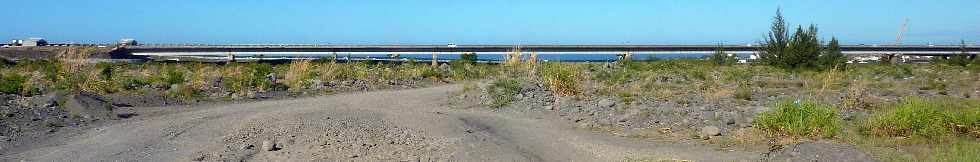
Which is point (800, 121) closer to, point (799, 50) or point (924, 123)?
point (924, 123)

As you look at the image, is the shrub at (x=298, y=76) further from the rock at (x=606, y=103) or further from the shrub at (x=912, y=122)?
the shrub at (x=912, y=122)

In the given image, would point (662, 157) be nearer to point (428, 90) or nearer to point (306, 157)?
point (306, 157)

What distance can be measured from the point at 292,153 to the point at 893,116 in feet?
22.4

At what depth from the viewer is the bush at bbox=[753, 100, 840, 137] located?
10266 mm

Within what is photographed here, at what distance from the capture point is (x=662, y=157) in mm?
9039

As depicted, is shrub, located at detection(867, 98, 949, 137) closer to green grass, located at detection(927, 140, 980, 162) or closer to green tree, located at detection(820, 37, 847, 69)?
green grass, located at detection(927, 140, 980, 162)

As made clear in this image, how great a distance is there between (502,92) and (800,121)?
757cm

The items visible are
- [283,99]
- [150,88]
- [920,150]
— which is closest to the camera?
[920,150]

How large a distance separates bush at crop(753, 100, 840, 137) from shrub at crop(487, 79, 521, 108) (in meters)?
6.11

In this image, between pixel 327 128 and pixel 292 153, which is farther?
pixel 327 128

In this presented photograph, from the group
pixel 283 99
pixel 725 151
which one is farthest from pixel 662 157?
pixel 283 99

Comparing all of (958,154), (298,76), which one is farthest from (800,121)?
(298,76)

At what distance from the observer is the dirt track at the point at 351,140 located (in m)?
9.23

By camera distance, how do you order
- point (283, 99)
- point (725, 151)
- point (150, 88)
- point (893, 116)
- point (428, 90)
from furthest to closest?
point (428, 90)
point (150, 88)
point (283, 99)
point (893, 116)
point (725, 151)
